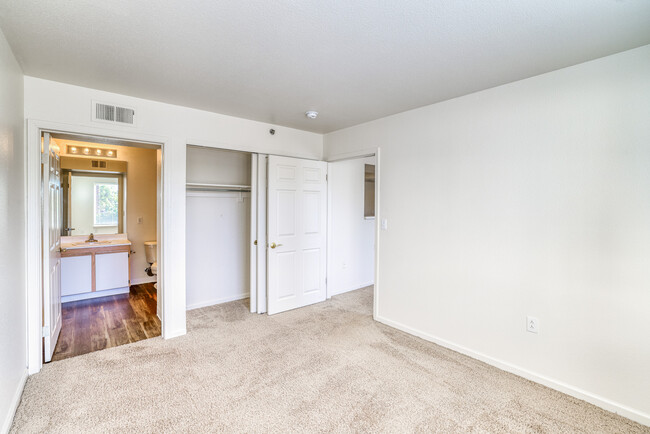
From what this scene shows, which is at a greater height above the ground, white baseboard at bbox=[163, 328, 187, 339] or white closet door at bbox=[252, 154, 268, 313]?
white closet door at bbox=[252, 154, 268, 313]

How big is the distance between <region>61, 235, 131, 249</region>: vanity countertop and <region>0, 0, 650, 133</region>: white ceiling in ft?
8.97

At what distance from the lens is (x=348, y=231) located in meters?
4.85

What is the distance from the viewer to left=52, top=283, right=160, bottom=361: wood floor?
3064 mm

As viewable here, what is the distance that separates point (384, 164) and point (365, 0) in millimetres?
2167

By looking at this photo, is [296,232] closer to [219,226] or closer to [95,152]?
[219,226]

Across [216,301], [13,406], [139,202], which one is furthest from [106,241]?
[13,406]

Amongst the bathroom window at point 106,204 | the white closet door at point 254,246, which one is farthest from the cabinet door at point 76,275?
the white closet door at point 254,246

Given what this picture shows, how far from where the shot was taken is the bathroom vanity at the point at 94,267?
4357 mm

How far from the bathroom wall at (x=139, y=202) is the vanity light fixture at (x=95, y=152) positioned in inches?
3.3

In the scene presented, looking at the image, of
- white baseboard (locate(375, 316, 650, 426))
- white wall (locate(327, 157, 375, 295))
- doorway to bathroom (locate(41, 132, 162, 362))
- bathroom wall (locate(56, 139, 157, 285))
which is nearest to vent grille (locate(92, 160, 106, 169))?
doorway to bathroom (locate(41, 132, 162, 362))

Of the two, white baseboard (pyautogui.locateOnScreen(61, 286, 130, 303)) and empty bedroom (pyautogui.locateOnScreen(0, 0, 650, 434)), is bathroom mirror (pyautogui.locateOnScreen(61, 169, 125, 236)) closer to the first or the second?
white baseboard (pyautogui.locateOnScreen(61, 286, 130, 303))

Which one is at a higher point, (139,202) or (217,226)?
(139,202)

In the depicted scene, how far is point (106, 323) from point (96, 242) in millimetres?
1581

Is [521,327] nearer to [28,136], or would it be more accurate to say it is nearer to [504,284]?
[504,284]
